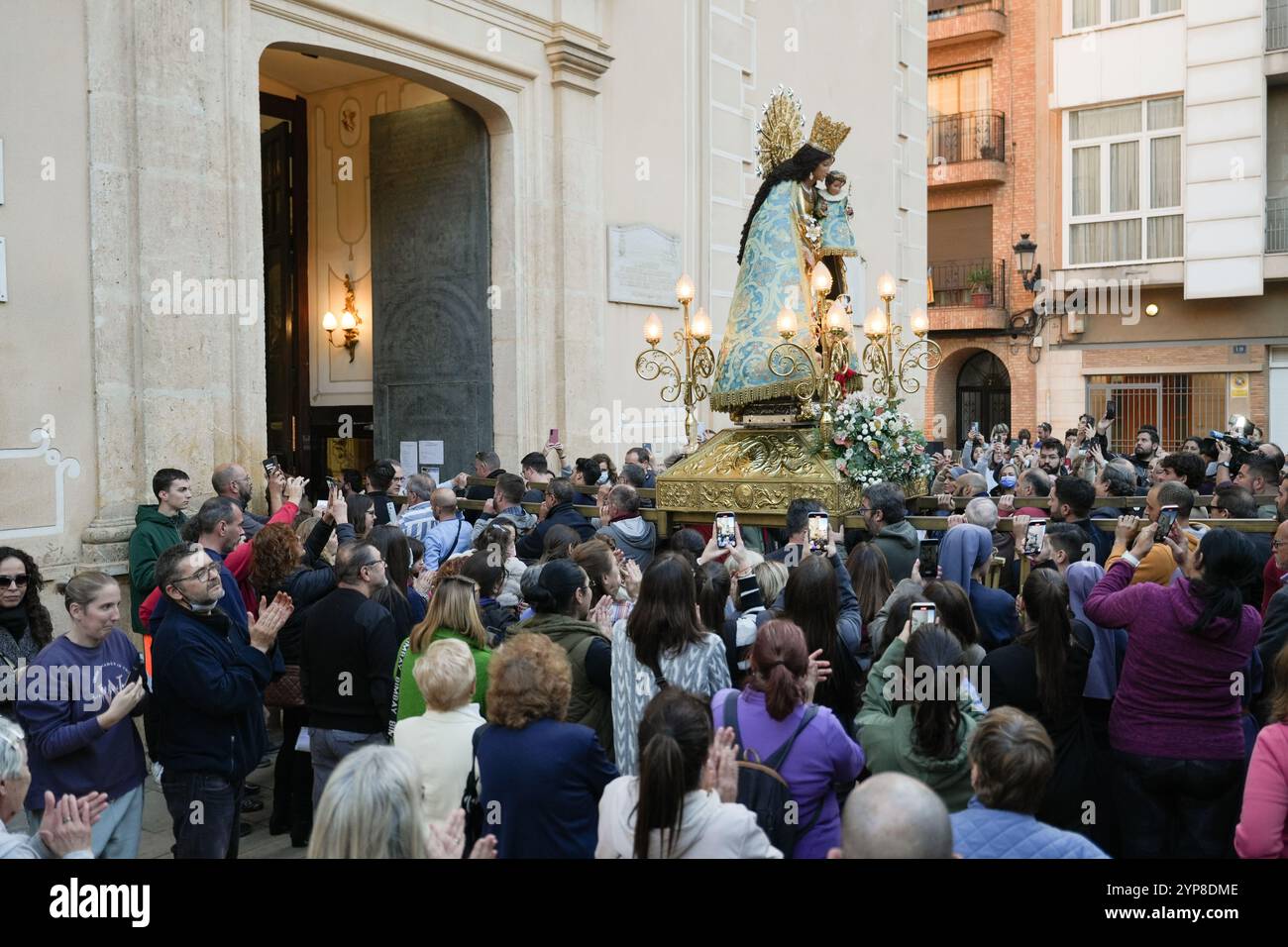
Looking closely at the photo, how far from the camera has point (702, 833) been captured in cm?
277

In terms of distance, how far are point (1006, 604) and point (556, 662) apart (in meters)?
2.34

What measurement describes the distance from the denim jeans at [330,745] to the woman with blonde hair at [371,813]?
7.93ft

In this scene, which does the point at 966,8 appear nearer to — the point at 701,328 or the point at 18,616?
the point at 701,328

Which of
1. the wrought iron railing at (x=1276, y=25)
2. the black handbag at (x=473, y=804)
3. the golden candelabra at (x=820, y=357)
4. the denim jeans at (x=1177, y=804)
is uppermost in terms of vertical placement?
the wrought iron railing at (x=1276, y=25)

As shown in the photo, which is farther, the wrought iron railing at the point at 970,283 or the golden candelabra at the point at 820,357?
the wrought iron railing at the point at 970,283

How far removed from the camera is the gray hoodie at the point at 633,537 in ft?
23.1

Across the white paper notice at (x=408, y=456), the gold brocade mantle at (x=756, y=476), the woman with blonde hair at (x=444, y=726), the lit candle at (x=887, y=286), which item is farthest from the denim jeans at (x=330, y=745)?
the white paper notice at (x=408, y=456)

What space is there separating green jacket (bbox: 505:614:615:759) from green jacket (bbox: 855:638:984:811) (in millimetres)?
1072

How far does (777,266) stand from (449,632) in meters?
4.95

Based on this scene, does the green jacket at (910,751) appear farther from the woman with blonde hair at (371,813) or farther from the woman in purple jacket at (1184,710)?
the woman with blonde hair at (371,813)

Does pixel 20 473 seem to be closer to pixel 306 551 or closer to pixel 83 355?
pixel 83 355

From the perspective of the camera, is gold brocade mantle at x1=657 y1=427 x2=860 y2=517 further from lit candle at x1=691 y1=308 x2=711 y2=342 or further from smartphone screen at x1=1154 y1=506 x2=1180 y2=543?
smartphone screen at x1=1154 y1=506 x2=1180 y2=543

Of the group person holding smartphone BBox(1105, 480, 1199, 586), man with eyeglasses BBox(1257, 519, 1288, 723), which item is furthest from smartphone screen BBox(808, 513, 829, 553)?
man with eyeglasses BBox(1257, 519, 1288, 723)
